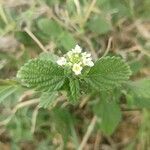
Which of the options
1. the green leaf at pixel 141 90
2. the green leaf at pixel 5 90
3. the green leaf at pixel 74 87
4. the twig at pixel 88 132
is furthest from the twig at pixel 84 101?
the green leaf at pixel 74 87

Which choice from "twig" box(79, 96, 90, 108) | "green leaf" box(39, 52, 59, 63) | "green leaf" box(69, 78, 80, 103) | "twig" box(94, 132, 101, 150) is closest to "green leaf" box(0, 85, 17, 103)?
"green leaf" box(39, 52, 59, 63)

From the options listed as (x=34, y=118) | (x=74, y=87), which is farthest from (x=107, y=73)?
(x=34, y=118)

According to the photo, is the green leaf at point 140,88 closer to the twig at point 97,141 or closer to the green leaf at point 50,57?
the green leaf at point 50,57

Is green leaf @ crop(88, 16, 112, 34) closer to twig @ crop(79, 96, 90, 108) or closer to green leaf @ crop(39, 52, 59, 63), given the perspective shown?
twig @ crop(79, 96, 90, 108)

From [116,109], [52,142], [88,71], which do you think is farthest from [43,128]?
[88,71]

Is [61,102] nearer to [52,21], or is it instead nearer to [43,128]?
[43,128]
